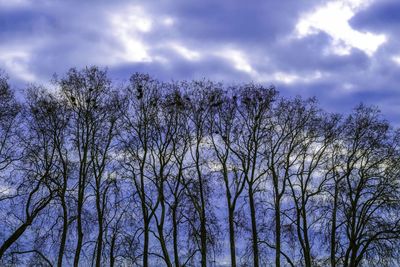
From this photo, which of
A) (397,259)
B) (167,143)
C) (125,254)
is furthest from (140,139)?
(397,259)

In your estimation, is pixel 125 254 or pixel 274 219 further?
pixel 274 219

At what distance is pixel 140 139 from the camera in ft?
123

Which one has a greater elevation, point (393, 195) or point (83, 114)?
point (83, 114)

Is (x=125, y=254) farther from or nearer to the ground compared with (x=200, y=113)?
nearer to the ground

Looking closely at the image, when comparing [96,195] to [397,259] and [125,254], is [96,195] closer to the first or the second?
[125,254]

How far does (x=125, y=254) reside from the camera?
34.7m

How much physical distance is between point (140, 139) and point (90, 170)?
147 inches

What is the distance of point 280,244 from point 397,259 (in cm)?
692

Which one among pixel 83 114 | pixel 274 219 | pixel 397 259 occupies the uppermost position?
pixel 83 114

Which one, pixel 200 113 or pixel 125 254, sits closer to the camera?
pixel 125 254

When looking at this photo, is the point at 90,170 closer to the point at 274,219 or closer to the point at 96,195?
the point at 96,195

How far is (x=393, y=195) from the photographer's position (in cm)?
3616

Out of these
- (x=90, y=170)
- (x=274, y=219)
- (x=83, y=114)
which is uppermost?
(x=83, y=114)

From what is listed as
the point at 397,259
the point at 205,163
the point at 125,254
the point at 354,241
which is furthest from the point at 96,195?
the point at 397,259
